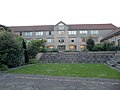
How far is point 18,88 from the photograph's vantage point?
7.47 metres

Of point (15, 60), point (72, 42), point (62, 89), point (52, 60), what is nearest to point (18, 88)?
point (62, 89)

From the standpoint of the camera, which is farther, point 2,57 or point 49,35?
point 49,35

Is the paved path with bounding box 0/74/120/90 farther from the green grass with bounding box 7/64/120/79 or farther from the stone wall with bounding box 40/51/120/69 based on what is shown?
the stone wall with bounding box 40/51/120/69

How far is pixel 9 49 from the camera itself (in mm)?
16562

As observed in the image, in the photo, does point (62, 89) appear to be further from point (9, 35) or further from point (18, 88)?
point (9, 35)

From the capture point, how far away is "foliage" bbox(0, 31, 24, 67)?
16422 millimetres

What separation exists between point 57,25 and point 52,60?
34.9 m

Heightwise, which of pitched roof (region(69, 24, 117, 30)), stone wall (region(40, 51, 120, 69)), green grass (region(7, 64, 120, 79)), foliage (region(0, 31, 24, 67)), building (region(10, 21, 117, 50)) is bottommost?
green grass (region(7, 64, 120, 79))

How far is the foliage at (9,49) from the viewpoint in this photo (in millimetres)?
16422

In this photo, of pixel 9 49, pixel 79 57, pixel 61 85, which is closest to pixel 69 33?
pixel 79 57

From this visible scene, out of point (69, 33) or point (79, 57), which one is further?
point (69, 33)

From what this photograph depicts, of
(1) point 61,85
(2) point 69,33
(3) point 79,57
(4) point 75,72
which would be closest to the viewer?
(1) point 61,85

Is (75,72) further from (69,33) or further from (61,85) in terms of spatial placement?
(69,33)

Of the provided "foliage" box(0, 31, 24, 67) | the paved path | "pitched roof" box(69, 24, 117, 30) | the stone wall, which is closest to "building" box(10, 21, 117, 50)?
"pitched roof" box(69, 24, 117, 30)
